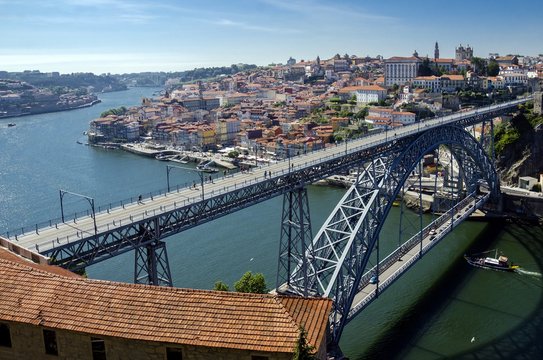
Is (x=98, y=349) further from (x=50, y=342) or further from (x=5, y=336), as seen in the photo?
(x=5, y=336)

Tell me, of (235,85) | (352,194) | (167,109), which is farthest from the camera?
(235,85)

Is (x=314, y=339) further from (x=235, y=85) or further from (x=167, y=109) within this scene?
(x=235, y=85)

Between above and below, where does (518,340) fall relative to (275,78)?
below

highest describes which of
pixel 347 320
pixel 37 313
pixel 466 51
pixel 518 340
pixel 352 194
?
pixel 466 51

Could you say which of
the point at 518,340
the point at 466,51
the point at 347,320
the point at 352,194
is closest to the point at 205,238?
the point at 352,194

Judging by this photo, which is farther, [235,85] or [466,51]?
[235,85]

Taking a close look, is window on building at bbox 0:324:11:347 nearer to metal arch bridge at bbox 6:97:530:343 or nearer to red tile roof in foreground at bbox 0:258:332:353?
red tile roof in foreground at bbox 0:258:332:353
